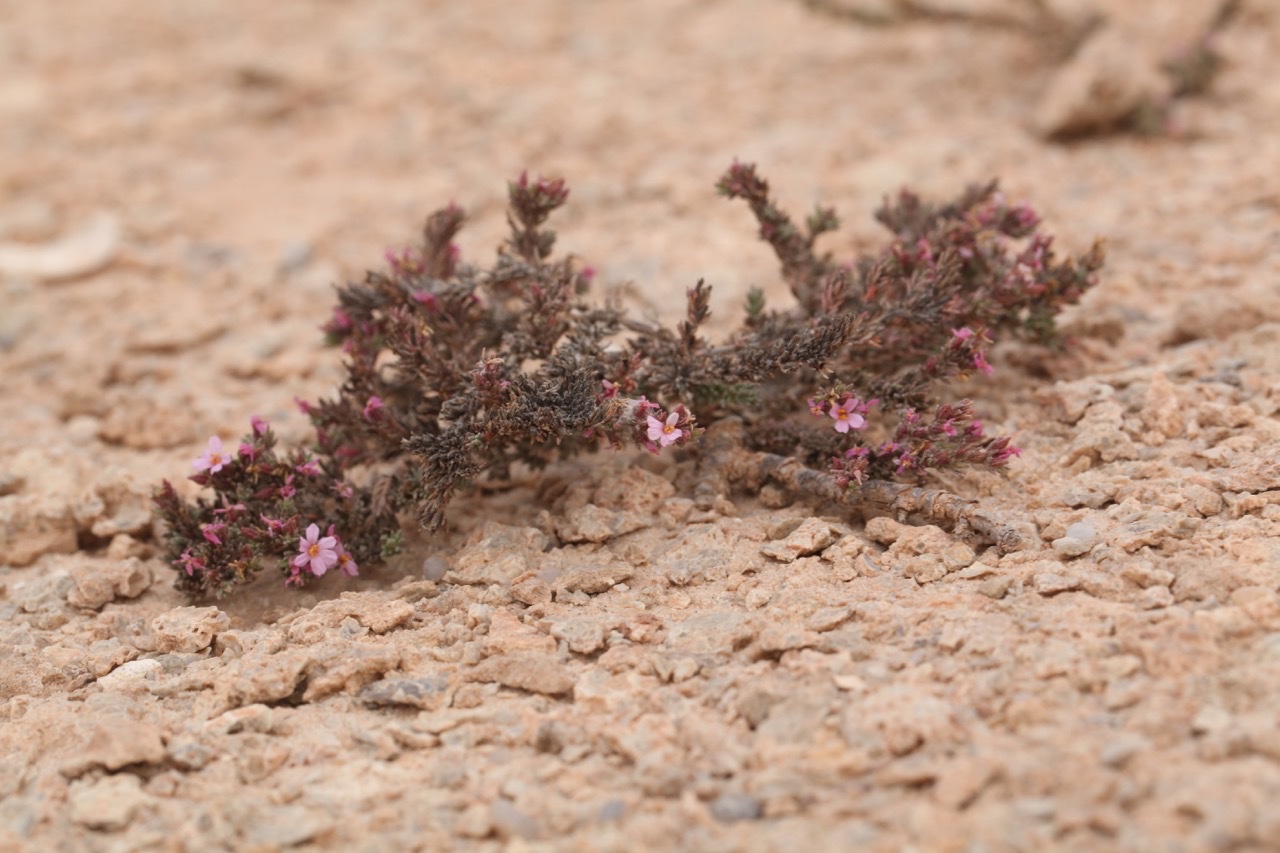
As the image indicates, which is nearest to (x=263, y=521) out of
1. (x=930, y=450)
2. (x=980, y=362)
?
(x=930, y=450)

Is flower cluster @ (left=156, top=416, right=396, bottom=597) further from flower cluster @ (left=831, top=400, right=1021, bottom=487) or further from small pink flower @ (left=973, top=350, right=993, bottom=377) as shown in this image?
small pink flower @ (left=973, top=350, right=993, bottom=377)

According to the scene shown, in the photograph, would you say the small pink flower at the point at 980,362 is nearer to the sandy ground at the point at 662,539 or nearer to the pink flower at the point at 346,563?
the sandy ground at the point at 662,539

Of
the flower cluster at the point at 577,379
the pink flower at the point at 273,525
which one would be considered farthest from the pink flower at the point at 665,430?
the pink flower at the point at 273,525

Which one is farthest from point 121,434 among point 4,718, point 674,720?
point 674,720

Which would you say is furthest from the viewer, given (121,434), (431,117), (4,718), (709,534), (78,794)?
(431,117)

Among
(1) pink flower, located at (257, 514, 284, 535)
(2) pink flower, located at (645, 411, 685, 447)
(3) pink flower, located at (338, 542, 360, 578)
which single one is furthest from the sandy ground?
(2) pink flower, located at (645, 411, 685, 447)

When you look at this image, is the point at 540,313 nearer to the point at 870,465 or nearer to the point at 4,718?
the point at 870,465
